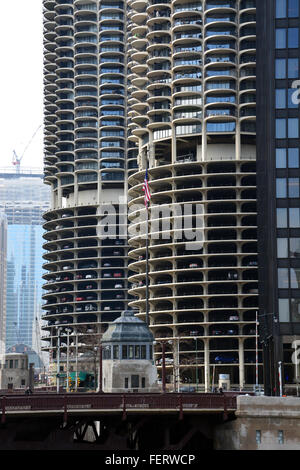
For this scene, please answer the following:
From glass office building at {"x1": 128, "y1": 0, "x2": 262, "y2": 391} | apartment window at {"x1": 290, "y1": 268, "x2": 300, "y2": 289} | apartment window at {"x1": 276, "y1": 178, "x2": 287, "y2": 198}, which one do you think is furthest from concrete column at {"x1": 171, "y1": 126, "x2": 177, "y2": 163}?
apartment window at {"x1": 290, "y1": 268, "x2": 300, "y2": 289}

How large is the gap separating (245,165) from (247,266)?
22985mm

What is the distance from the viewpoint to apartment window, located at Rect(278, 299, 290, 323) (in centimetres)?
13412

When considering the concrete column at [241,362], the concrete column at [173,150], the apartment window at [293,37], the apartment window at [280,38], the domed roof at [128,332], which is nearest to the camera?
the domed roof at [128,332]

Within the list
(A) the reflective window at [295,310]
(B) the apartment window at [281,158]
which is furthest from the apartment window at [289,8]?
(A) the reflective window at [295,310]

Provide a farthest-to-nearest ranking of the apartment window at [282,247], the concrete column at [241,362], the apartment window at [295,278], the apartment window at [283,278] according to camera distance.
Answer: the concrete column at [241,362] → the apartment window at [282,247] → the apartment window at [283,278] → the apartment window at [295,278]

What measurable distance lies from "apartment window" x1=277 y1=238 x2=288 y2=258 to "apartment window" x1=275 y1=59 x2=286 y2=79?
26.0 metres

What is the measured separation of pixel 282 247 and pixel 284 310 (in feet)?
30.9

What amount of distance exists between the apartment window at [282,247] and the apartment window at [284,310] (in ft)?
22.1

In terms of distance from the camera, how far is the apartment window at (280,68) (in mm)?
142625

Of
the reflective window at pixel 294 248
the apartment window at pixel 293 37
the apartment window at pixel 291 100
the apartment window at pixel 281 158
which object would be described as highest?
the apartment window at pixel 293 37

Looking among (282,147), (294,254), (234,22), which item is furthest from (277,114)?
(234,22)

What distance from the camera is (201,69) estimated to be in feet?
650

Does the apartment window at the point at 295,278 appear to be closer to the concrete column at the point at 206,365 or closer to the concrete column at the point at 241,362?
the concrete column at the point at 206,365

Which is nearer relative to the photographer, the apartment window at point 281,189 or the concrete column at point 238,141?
the apartment window at point 281,189
